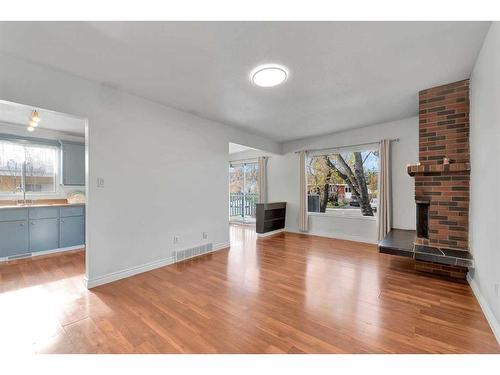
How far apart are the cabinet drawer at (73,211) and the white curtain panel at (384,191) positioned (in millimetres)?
5737

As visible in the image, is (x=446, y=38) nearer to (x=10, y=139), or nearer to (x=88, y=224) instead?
(x=88, y=224)

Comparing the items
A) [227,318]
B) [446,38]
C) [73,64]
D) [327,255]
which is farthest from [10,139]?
[446,38]

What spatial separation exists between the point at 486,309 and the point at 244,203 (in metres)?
5.94

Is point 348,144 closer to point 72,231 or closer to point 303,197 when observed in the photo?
point 303,197

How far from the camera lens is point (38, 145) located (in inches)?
162

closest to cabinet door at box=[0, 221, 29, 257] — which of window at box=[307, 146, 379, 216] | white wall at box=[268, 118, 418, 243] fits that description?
white wall at box=[268, 118, 418, 243]

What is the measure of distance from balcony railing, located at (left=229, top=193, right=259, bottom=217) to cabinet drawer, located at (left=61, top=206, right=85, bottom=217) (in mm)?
4365

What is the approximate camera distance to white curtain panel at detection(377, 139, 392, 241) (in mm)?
4215

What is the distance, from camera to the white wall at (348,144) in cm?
412

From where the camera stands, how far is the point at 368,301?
86.5 inches

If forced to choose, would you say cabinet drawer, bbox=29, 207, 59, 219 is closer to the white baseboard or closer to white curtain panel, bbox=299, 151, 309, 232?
the white baseboard

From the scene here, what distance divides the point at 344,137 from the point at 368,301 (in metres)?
3.62

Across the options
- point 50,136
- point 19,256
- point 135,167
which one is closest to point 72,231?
point 19,256
